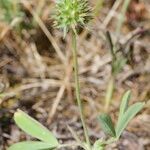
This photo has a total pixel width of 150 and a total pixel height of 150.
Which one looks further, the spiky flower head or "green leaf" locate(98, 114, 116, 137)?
"green leaf" locate(98, 114, 116, 137)

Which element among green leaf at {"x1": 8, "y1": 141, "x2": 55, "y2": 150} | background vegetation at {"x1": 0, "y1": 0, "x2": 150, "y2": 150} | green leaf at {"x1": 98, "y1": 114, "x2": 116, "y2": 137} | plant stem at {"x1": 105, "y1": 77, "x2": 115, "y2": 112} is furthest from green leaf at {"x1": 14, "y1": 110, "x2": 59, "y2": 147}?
plant stem at {"x1": 105, "y1": 77, "x2": 115, "y2": 112}

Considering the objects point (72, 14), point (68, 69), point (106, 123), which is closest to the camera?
point (72, 14)

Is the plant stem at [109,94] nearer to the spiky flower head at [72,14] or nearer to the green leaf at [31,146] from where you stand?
the green leaf at [31,146]

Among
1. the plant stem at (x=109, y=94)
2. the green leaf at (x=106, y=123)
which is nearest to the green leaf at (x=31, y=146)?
the green leaf at (x=106, y=123)

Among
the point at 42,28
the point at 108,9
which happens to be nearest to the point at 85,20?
the point at 42,28

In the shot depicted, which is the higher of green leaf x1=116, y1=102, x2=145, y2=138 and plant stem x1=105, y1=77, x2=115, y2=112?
green leaf x1=116, y1=102, x2=145, y2=138

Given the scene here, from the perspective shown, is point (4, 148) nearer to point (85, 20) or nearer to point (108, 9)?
point (85, 20)

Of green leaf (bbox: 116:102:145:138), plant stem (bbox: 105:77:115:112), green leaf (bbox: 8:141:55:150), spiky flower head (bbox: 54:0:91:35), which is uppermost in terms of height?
spiky flower head (bbox: 54:0:91:35)

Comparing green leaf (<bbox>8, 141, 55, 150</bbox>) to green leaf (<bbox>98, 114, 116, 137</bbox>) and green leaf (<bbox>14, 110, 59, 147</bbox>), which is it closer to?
green leaf (<bbox>14, 110, 59, 147</bbox>)

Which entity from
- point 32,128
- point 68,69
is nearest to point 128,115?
point 32,128

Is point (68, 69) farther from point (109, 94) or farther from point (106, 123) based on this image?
point (106, 123)
